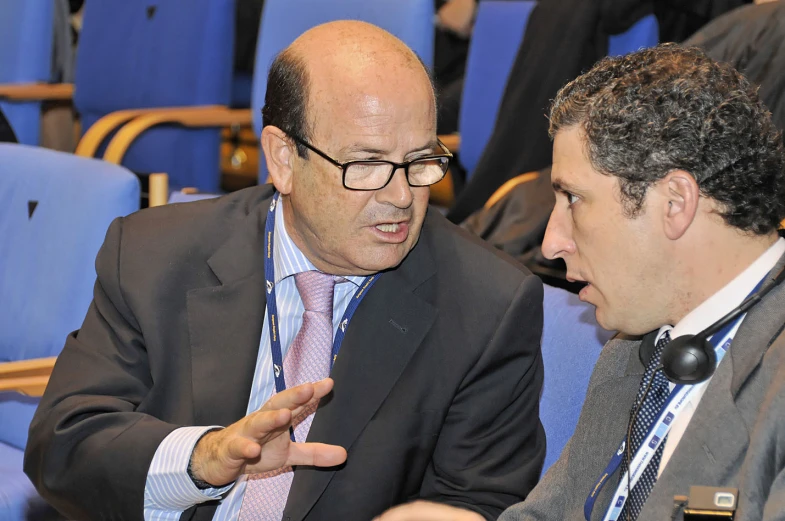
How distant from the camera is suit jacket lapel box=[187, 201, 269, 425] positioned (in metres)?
1.72

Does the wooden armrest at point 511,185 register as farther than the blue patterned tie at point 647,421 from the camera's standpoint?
Yes

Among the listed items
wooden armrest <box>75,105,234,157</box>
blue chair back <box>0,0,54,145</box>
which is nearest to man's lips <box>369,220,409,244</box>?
wooden armrest <box>75,105,234,157</box>

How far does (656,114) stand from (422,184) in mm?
522

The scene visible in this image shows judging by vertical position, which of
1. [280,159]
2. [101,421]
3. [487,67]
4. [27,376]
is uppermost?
[487,67]

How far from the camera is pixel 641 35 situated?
3033mm

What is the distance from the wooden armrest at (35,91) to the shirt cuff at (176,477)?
2845 mm

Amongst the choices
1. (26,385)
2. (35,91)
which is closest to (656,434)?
(26,385)

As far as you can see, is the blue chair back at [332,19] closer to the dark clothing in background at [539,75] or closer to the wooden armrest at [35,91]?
the dark clothing in background at [539,75]

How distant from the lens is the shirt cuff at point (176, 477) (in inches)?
62.7

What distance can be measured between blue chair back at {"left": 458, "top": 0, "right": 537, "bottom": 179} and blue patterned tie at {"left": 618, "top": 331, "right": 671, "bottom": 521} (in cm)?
208

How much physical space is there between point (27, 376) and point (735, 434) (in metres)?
1.50

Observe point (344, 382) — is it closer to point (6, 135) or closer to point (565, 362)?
point (565, 362)

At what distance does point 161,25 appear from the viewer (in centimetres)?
376

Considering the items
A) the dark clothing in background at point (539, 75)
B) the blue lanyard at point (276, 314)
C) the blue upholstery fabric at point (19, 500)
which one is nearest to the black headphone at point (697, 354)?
the blue lanyard at point (276, 314)
